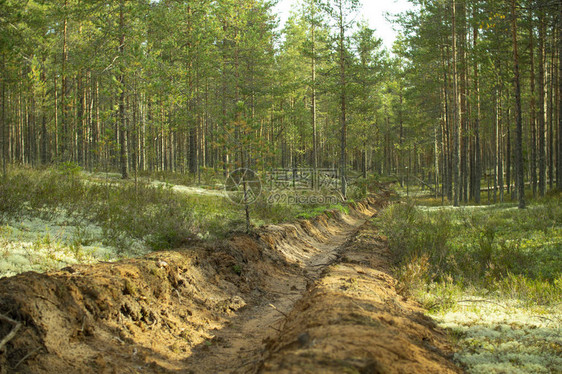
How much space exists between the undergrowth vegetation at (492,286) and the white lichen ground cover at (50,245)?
5990 millimetres

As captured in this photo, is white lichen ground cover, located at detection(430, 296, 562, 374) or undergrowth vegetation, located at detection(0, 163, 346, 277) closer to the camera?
white lichen ground cover, located at detection(430, 296, 562, 374)

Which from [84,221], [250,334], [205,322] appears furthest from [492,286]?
[84,221]

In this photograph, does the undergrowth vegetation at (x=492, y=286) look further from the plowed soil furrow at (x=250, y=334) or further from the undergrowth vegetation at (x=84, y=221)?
the undergrowth vegetation at (x=84, y=221)

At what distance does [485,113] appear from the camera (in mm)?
25938

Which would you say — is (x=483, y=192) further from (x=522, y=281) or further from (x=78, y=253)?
(x=78, y=253)

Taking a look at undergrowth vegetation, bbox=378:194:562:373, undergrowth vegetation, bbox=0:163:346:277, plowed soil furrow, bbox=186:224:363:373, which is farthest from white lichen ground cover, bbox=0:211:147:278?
undergrowth vegetation, bbox=378:194:562:373

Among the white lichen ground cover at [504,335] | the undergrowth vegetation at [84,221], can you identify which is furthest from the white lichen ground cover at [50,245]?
the white lichen ground cover at [504,335]

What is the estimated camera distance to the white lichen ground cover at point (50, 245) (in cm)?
616

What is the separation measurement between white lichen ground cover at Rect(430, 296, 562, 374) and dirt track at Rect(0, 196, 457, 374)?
32 cm

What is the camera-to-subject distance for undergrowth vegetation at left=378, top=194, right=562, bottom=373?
4.19m

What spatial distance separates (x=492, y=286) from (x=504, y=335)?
2687 mm

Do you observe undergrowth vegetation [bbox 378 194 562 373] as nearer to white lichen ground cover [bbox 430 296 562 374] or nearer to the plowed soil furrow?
white lichen ground cover [bbox 430 296 562 374]

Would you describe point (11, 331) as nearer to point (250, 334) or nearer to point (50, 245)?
point (250, 334)

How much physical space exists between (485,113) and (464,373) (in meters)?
26.3
